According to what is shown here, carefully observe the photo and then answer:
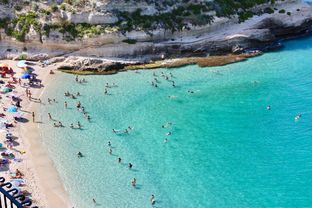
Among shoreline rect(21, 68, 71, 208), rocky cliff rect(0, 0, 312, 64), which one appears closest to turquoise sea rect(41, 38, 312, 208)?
shoreline rect(21, 68, 71, 208)

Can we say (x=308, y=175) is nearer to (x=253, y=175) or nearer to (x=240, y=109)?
(x=253, y=175)

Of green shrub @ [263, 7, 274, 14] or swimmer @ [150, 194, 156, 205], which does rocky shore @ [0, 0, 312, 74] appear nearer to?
green shrub @ [263, 7, 274, 14]

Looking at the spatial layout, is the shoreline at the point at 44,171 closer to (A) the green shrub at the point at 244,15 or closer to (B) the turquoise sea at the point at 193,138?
(B) the turquoise sea at the point at 193,138

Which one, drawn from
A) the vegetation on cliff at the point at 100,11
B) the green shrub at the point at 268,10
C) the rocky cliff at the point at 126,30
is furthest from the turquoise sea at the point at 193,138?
the green shrub at the point at 268,10

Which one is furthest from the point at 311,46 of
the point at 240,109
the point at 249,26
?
the point at 240,109

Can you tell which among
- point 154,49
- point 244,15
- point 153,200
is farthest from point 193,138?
point 244,15

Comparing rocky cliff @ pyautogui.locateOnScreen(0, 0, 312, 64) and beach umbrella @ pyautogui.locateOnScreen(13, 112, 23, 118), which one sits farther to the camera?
rocky cliff @ pyautogui.locateOnScreen(0, 0, 312, 64)
